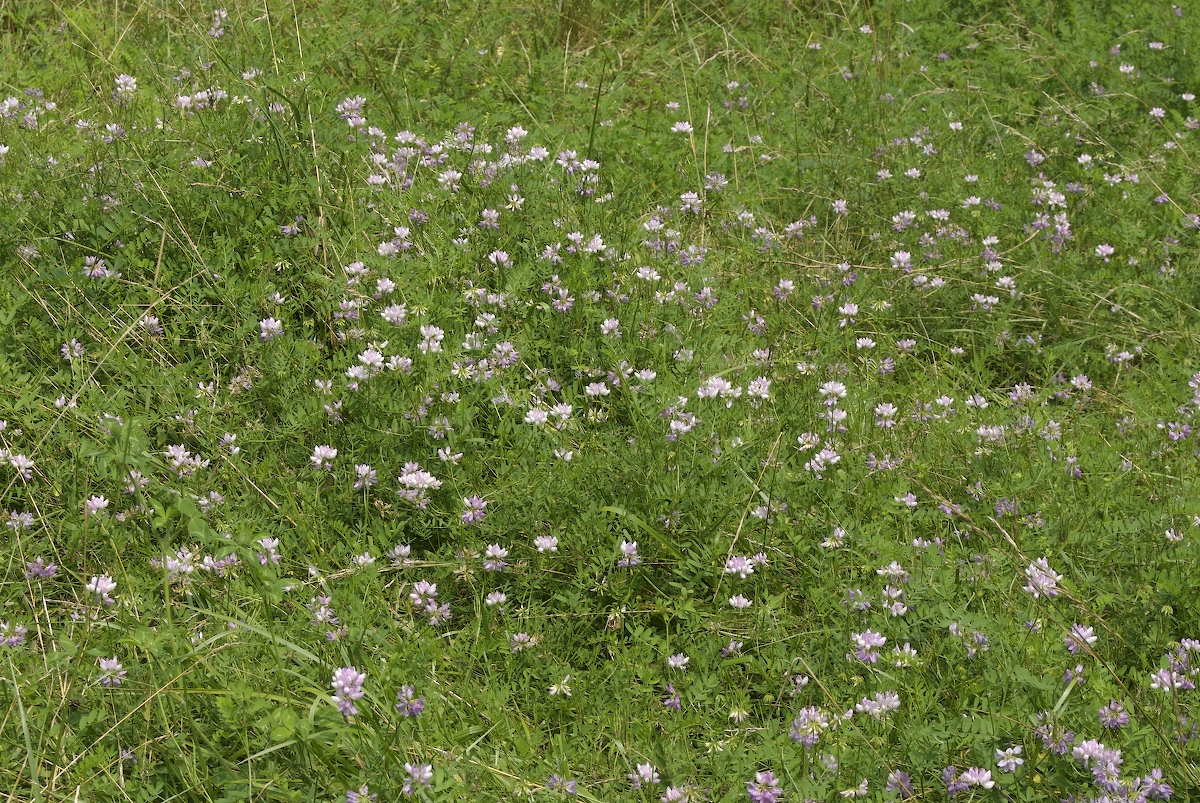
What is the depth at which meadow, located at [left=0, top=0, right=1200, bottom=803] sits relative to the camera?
2.46 meters

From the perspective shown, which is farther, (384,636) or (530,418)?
(530,418)

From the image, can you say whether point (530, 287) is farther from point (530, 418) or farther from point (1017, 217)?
point (1017, 217)

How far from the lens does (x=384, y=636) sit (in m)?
2.66

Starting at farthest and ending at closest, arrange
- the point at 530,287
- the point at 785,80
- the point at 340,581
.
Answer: the point at 785,80 → the point at 530,287 → the point at 340,581

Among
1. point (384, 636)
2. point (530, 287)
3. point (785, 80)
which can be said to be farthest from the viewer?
point (785, 80)

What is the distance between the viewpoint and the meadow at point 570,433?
2.46m

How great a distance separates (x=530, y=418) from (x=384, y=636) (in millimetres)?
867

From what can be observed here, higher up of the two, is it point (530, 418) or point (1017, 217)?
point (530, 418)

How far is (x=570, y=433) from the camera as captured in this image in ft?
10.9

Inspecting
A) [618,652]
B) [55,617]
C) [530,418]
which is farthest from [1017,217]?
[55,617]

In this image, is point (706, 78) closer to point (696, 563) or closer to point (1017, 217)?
point (1017, 217)

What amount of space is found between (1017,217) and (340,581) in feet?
11.0

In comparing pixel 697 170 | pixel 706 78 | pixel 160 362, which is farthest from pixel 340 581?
pixel 706 78

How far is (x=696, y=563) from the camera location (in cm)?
292
